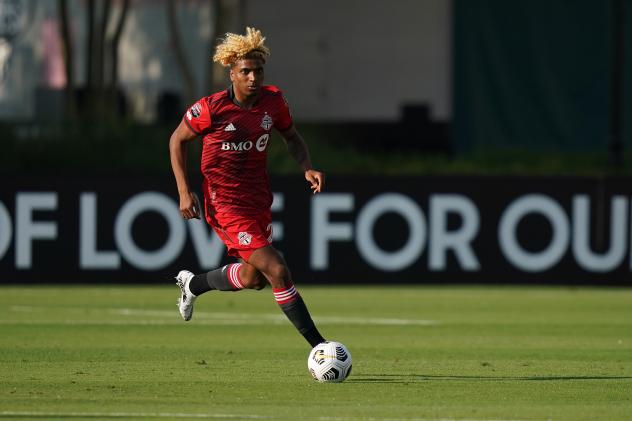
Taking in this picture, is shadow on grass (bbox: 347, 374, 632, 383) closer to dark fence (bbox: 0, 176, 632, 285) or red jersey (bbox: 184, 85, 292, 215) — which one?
red jersey (bbox: 184, 85, 292, 215)

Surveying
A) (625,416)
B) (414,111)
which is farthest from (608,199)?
(414,111)

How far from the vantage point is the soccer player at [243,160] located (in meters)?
10.9

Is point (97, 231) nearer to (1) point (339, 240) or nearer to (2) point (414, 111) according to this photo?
(1) point (339, 240)

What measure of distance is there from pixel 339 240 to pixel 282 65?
15156 mm

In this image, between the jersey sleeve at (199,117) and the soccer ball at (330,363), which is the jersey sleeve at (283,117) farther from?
the soccer ball at (330,363)

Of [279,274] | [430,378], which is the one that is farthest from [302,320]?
[430,378]

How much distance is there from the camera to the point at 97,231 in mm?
19234

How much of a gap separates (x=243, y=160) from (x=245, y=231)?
0.50 m

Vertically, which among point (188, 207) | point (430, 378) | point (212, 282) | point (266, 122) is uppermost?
point (266, 122)

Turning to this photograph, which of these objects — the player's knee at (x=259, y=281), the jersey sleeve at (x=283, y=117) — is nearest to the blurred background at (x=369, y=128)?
the player's knee at (x=259, y=281)

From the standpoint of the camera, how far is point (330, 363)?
1051cm

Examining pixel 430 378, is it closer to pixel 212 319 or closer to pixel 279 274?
pixel 279 274

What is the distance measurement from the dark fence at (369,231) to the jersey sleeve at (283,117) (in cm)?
792

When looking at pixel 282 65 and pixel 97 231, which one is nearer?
pixel 97 231
